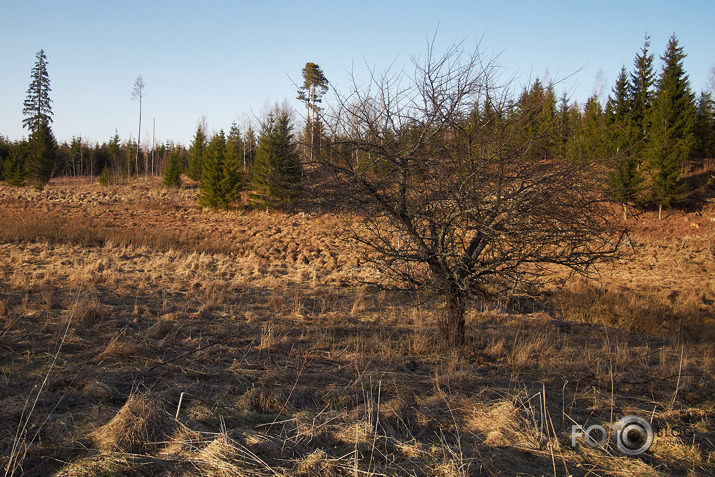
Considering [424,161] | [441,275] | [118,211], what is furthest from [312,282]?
[118,211]

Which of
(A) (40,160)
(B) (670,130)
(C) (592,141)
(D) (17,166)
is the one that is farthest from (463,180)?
(D) (17,166)

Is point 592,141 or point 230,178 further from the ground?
point 230,178

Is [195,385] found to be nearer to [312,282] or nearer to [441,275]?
[441,275]

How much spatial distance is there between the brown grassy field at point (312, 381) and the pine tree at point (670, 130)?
1568 centimetres

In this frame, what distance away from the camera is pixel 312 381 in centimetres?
416

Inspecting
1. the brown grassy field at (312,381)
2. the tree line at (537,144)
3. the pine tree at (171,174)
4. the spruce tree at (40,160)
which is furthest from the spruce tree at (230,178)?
the spruce tree at (40,160)

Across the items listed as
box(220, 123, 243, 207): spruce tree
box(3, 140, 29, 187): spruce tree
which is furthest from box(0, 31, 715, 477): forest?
box(3, 140, 29, 187): spruce tree

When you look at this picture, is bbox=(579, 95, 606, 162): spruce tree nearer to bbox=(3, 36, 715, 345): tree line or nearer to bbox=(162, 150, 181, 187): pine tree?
bbox=(3, 36, 715, 345): tree line

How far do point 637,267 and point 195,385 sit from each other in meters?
19.1

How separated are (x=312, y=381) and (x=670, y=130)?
2955cm

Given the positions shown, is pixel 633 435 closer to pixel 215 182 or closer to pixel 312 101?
pixel 312 101

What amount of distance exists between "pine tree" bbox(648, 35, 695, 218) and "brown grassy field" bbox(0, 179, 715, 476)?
51.5 ft

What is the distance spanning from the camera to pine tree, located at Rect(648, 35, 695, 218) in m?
23.4

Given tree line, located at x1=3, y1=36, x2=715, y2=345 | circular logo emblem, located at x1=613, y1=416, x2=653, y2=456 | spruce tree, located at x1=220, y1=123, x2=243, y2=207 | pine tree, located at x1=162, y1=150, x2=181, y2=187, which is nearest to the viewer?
circular logo emblem, located at x1=613, y1=416, x2=653, y2=456
